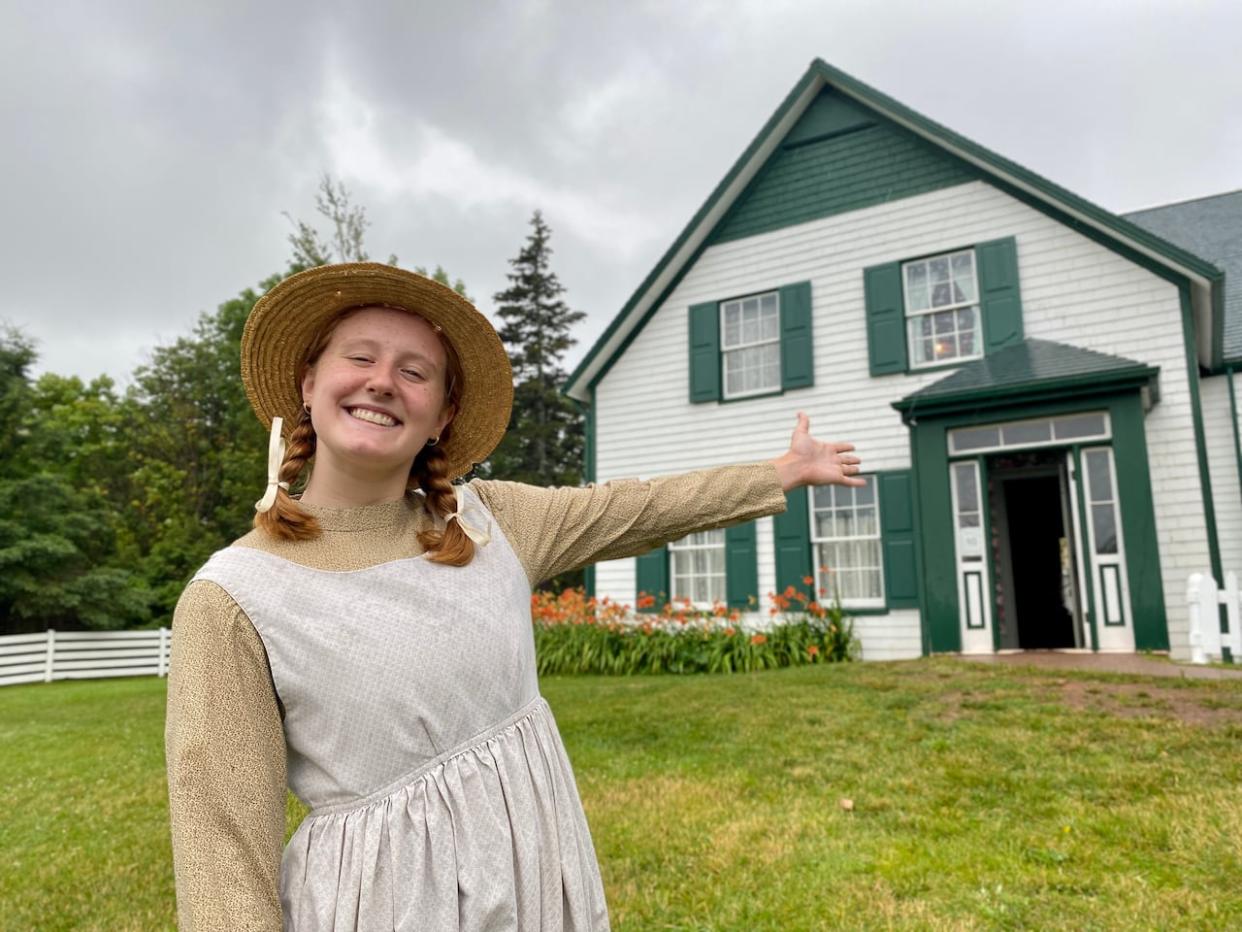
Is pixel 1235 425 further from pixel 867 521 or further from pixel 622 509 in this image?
pixel 622 509

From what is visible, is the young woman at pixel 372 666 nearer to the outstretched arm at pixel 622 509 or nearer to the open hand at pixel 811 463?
the outstretched arm at pixel 622 509

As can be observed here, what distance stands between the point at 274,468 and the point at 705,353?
11.0 m

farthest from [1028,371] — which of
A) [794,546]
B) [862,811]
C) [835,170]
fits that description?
[862,811]

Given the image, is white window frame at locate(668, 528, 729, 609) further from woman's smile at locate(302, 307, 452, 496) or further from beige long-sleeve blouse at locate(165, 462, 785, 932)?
beige long-sleeve blouse at locate(165, 462, 785, 932)

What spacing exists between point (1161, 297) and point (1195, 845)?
775 cm

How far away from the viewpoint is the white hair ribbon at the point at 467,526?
5.12 ft

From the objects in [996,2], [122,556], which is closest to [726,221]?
[996,2]

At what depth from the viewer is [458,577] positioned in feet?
4.88

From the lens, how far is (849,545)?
10.8 metres

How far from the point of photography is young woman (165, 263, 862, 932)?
122 cm

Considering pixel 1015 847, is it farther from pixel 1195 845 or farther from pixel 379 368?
pixel 379 368

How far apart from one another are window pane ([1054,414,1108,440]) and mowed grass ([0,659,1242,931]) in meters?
3.23

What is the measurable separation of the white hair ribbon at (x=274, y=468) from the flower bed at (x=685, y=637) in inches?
349

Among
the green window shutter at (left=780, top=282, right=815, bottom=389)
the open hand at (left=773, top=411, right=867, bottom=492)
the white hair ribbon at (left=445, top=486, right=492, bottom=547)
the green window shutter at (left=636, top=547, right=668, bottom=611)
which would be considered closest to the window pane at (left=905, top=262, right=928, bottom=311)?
the green window shutter at (left=780, top=282, right=815, bottom=389)
